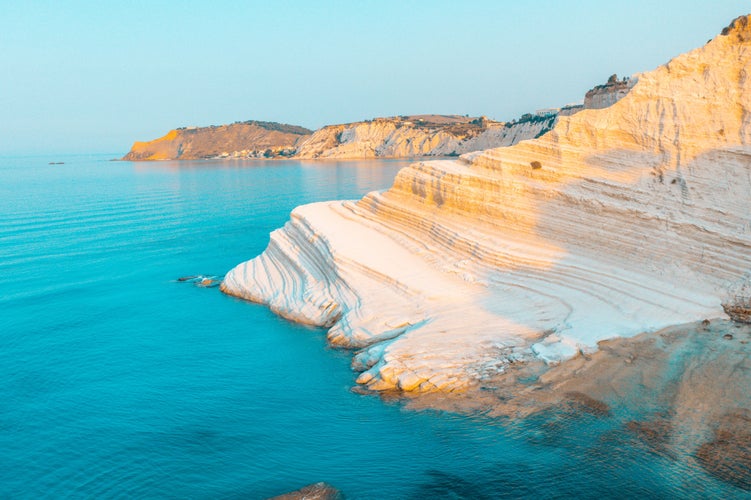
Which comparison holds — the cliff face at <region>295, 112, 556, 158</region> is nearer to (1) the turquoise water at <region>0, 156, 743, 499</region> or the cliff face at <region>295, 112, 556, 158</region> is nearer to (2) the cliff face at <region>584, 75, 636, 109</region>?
(2) the cliff face at <region>584, 75, 636, 109</region>

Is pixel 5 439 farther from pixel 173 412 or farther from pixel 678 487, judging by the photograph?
pixel 678 487

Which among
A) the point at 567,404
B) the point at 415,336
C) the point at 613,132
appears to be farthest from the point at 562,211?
the point at 567,404

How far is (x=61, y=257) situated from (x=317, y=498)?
1188 inches

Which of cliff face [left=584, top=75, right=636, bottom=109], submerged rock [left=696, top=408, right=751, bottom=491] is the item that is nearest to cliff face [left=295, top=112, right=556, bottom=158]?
cliff face [left=584, top=75, right=636, bottom=109]

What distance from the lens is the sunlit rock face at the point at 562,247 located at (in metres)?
16.8

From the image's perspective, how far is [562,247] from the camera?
20500 mm

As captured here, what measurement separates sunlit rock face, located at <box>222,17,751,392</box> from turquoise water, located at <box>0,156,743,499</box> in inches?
76.3

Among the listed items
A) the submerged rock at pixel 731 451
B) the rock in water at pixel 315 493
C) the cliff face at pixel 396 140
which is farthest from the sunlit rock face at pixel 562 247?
the cliff face at pixel 396 140

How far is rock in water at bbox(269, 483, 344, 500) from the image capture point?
35.8 ft

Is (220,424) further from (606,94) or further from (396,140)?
(396,140)

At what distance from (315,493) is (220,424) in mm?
4431

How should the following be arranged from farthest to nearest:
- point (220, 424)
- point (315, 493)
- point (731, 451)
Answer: point (220, 424) < point (315, 493) < point (731, 451)

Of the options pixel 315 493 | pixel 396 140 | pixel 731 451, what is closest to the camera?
→ pixel 731 451

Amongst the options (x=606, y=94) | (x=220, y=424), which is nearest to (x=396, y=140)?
(x=606, y=94)
